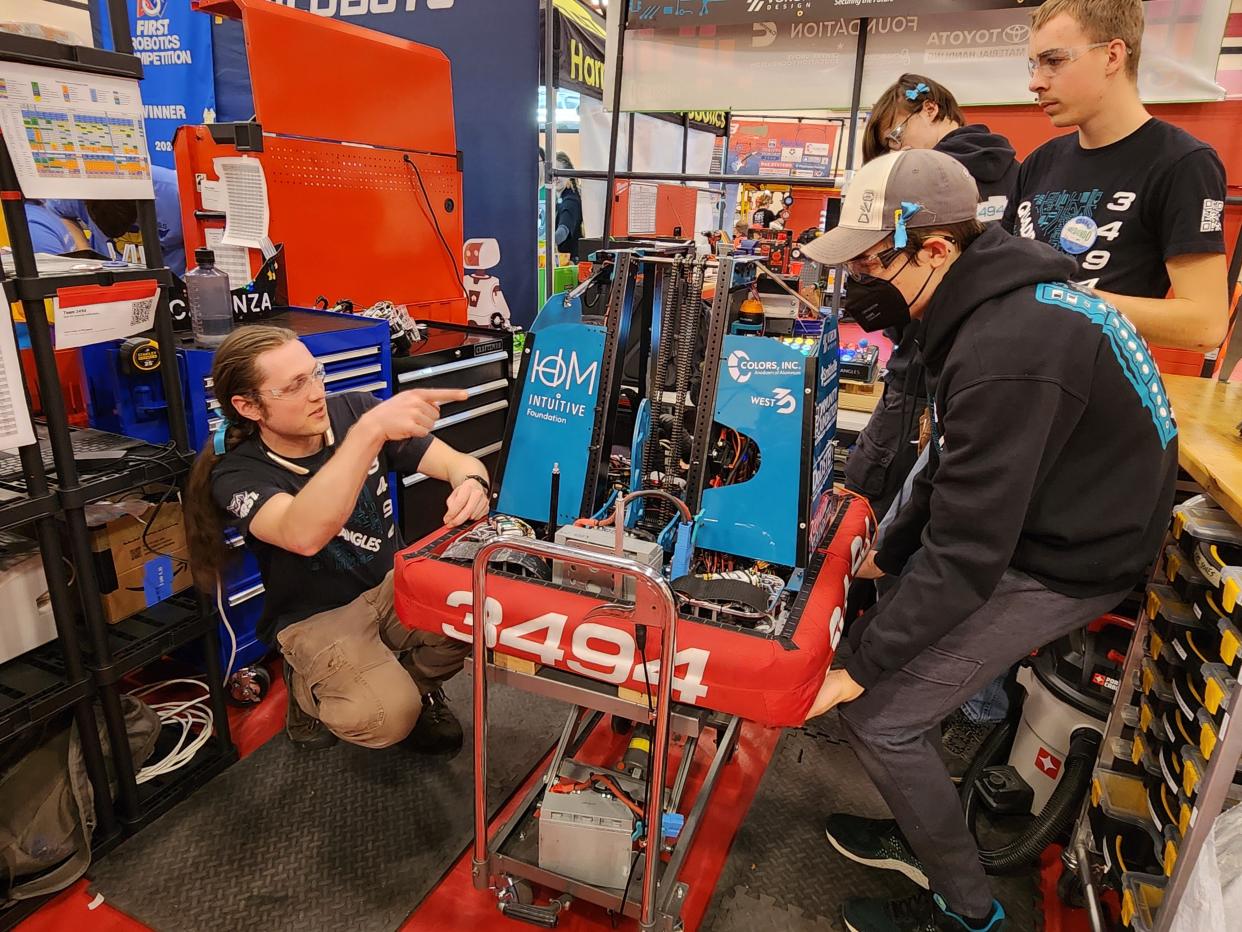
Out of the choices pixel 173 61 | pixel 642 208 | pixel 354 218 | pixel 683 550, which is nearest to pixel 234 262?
pixel 354 218

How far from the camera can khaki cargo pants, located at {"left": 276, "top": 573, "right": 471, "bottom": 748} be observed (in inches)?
77.9

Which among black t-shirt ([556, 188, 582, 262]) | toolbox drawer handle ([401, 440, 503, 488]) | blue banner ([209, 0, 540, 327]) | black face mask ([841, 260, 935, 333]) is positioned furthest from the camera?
black t-shirt ([556, 188, 582, 262])

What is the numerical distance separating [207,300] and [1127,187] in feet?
9.15

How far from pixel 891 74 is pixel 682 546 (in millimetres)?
2841

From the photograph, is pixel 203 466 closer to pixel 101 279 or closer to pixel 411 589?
pixel 101 279

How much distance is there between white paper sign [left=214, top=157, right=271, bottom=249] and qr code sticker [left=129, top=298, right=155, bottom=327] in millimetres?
1191

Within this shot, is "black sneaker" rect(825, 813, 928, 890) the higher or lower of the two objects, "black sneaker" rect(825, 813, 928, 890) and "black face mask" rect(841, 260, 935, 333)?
the lower

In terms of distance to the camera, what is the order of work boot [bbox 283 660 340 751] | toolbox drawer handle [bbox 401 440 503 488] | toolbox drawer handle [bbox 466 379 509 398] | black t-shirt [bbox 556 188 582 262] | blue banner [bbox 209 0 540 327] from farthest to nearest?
black t-shirt [bbox 556 188 582 262] → blue banner [bbox 209 0 540 327] → toolbox drawer handle [bbox 466 379 509 398] → toolbox drawer handle [bbox 401 440 503 488] → work boot [bbox 283 660 340 751]

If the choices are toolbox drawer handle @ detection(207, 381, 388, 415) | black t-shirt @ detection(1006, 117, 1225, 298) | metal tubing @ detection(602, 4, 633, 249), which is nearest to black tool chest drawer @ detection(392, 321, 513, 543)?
toolbox drawer handle @ detection(207, 381, 388, 415)

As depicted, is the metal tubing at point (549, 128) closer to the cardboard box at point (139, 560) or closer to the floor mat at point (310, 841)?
the cardboard box at point (139, 560)

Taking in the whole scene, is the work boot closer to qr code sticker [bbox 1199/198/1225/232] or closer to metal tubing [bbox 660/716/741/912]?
metal tubing [bbox 660/716/741/912]

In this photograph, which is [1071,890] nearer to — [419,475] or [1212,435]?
[1212,435]

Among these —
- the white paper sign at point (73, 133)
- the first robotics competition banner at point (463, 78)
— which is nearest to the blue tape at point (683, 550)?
the white paper sign at point (73, 133)

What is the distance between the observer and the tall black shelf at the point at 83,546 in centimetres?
161
